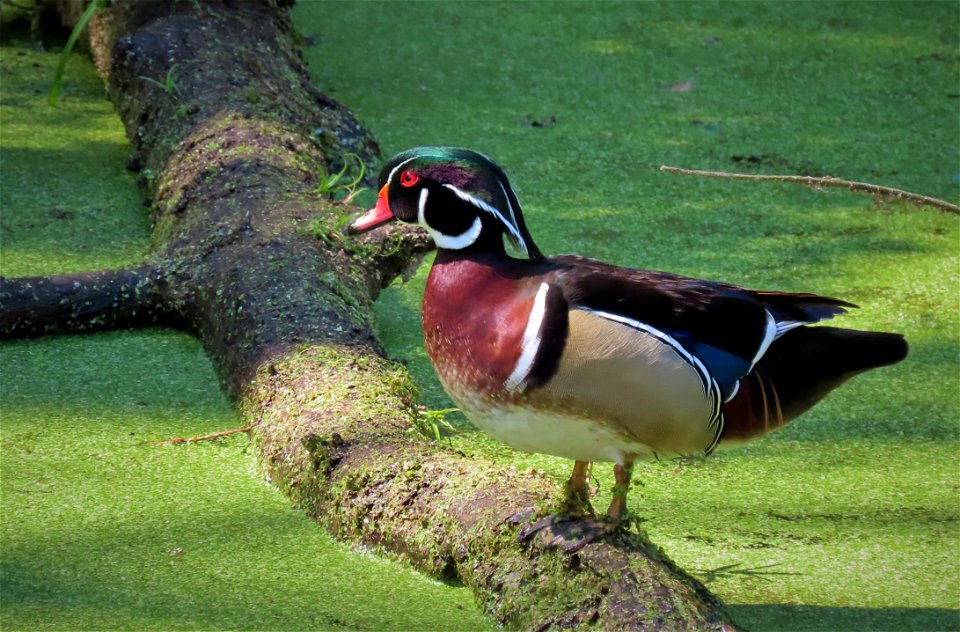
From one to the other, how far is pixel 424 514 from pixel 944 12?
3301 mm

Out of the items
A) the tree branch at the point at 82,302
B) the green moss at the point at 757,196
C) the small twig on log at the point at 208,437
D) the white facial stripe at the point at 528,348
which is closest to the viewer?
the white facial stripe at the point at 528,348

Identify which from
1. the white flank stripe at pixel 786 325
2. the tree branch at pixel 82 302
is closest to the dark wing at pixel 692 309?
the white flank stripe at pixel 786 325

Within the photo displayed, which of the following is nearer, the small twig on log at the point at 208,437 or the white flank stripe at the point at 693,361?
the white flank stripe at the point at 693,361

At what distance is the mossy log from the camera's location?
5.52ft

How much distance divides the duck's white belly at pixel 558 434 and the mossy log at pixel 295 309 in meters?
0.12

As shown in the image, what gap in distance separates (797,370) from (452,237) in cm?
54

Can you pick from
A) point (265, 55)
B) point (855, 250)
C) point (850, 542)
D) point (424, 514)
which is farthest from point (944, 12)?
point (424, 514)

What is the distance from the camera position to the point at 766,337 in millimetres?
1682

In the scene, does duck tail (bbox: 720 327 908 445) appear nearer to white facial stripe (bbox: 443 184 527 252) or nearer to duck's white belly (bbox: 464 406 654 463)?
duck's white belly (bbox: 464 406 654 463)

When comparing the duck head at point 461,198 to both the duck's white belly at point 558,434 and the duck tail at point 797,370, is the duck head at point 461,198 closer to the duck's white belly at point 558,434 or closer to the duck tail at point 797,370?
the duck's white belly at point 558,434

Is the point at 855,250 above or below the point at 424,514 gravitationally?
above

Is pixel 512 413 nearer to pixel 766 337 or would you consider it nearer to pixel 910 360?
pixel 766 337

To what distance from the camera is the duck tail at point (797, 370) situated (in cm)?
168

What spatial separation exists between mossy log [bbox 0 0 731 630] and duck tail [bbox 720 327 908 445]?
24cm
